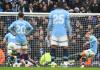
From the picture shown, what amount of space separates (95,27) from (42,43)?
73.0 inches

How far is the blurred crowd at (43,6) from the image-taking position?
1012 inches

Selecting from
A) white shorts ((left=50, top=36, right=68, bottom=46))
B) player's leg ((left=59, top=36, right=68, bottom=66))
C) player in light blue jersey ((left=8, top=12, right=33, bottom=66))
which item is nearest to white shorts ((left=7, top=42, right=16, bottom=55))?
player in light blue jersey ((left=8, top=12, right=33, bottom=66))

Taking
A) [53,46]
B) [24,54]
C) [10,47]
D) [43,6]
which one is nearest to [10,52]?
[10,47]

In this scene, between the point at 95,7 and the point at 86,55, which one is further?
the point at 95,7

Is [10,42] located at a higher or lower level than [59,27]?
lower

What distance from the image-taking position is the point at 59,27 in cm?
1736

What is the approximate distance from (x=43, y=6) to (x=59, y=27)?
863cm

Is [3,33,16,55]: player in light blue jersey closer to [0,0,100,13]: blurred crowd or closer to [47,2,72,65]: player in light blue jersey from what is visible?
[47,2,72,65]: player in light blue jersey

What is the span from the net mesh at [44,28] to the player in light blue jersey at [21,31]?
421mm

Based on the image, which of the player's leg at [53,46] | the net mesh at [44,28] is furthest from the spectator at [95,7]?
the player's leg at [53,46]

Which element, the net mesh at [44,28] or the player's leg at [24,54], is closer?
the player's leg at [24,54]

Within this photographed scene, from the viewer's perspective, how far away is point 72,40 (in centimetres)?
1866

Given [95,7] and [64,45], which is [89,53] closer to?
[64,45]

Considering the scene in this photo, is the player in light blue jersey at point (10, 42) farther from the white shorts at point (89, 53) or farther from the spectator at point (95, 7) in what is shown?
the spectator at point (95, 7)
